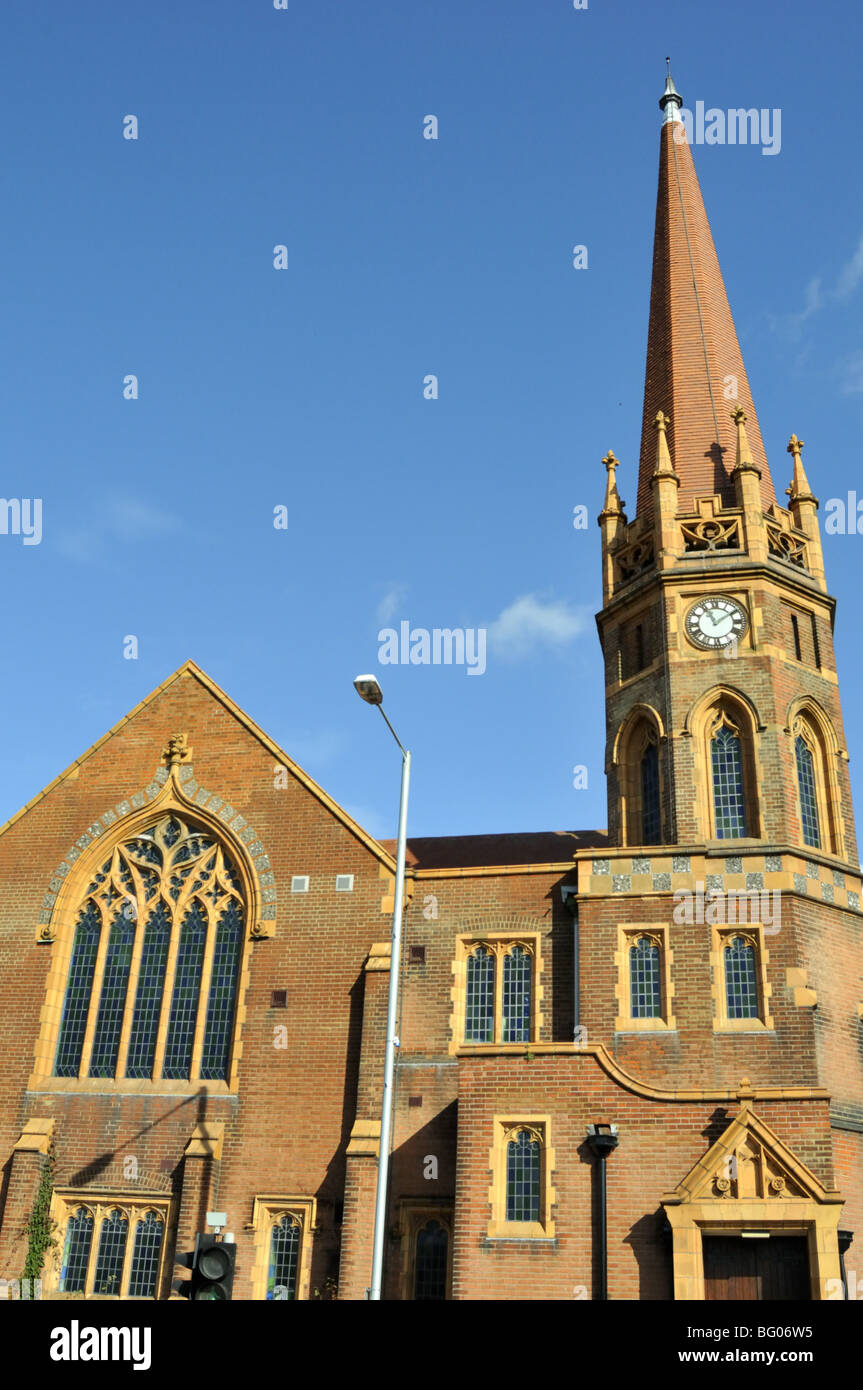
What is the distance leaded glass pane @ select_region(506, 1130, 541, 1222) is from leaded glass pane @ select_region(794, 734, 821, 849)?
8563 millimetres

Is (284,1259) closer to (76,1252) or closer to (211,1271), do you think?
(76,1252)

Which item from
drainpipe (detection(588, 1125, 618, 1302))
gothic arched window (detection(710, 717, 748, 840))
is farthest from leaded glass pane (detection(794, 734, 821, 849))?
drainpipe (detection(588, 1125, 618, 1302))

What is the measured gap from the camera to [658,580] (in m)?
29.4

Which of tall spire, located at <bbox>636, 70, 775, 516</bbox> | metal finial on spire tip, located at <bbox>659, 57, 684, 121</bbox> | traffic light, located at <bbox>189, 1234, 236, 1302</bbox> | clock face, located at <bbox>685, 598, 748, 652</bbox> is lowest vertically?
traffic light, located at <bbox>189, 1234, 236, 1302</bbox>

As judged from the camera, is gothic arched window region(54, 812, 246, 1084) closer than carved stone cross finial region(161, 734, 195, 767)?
Yes

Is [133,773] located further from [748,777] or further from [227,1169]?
[748,777]

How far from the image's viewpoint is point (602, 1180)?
22094 mm

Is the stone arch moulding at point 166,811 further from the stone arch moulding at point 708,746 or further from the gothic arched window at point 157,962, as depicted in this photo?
the stone arch moulding at point 708,746

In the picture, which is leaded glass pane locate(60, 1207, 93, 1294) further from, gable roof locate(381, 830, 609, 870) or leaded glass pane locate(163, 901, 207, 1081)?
gable roof locate(381, 830, 609, 870)

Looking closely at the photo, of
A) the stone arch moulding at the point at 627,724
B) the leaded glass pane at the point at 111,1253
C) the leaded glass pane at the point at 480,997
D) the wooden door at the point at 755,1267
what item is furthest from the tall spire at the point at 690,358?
the leaded glass pane at the point at 111,1253

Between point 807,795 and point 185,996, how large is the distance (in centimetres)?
1415

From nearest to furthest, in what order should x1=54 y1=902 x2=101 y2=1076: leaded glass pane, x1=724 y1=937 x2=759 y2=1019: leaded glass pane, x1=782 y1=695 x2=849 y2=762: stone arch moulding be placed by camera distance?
x1=724 y1=937 x2=759 y2=1019: leaded glass pane
x1=782 y1=695 x2=849 y2=762: stone arch moulding
x1=54 y1=902 x2=101 y2=1076: leaded glass pane

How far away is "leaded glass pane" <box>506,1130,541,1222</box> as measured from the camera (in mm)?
22453
